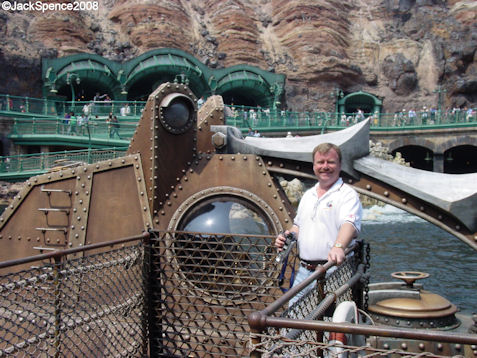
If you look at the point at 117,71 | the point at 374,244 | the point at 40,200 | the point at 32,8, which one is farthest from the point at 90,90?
the point at 40,200

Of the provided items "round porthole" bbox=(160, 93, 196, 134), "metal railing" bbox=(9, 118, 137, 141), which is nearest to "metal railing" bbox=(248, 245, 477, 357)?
"round porthole" bbox=(160, 93, 196, 134)

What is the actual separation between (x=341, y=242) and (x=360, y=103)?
45.8m

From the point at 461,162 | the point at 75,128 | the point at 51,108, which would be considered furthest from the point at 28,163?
the point at 461,162

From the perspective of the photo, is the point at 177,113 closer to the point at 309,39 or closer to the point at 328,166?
the point at 328,166

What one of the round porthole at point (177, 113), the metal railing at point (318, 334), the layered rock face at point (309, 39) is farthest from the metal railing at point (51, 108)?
the metal railing at point (318, 334)

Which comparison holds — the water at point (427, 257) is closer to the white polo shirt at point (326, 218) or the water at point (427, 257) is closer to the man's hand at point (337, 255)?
the white polo shirt at point (326, 218)

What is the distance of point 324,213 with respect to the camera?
10.9 feet

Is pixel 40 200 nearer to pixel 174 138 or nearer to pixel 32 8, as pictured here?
pixel 174 138

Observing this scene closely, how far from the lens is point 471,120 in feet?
121

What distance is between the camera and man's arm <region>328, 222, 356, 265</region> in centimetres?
285

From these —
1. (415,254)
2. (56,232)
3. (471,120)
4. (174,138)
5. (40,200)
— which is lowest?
(415,254)

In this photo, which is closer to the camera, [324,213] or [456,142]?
[324,213]

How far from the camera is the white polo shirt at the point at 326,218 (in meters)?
3.25

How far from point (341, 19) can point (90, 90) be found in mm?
28556
